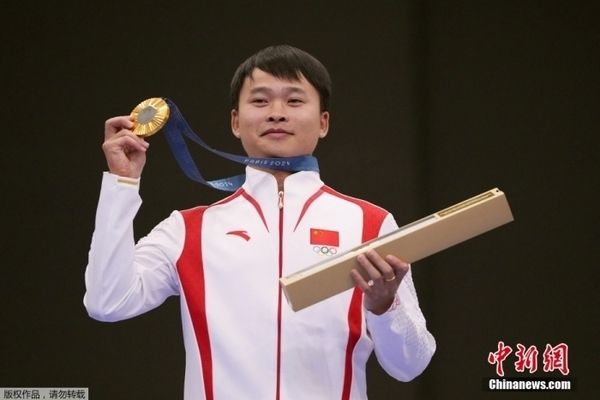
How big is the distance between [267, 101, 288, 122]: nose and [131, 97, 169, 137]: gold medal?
0.75 feet

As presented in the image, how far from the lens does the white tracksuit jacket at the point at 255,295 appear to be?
6.67 feet

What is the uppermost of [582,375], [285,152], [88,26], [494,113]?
[88,26]

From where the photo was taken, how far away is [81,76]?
3.54 meters

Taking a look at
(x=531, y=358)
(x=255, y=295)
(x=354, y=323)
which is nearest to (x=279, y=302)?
(x=255, y=295)

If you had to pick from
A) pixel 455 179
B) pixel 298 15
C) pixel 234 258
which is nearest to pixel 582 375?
→ pixel 455 179

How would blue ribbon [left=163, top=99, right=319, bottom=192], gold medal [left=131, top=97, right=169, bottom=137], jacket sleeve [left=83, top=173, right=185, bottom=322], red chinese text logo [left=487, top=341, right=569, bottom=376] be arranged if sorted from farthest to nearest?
red chinese text logo [left=487, top=341, right=569, bottom=376] → blue ribbon [left=163, top=99, right=319, bottom=192] → gold medal [left=131, top=97, right=169, bottom=137] → jacket sleeve [left=83, top=173, right=185, bottom=322]

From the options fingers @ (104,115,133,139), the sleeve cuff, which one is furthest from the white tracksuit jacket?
fingers @ (104,115,133,139)

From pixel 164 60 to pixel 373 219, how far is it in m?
1.51

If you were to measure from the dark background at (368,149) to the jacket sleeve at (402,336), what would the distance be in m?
1.31

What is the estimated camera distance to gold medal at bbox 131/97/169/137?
212 cm

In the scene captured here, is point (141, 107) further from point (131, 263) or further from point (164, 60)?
point (164, 60)

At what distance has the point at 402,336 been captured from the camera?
2.06 meters

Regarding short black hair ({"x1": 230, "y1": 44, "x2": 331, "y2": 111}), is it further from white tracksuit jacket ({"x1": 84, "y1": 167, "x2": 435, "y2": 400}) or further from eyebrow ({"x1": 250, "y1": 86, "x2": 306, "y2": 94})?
white tracksuit jacket ({"x1": 84, "y1": 167, "x2": 435, "y2": 400})

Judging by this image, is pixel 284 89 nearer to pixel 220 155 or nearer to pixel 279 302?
pixel 220 155
